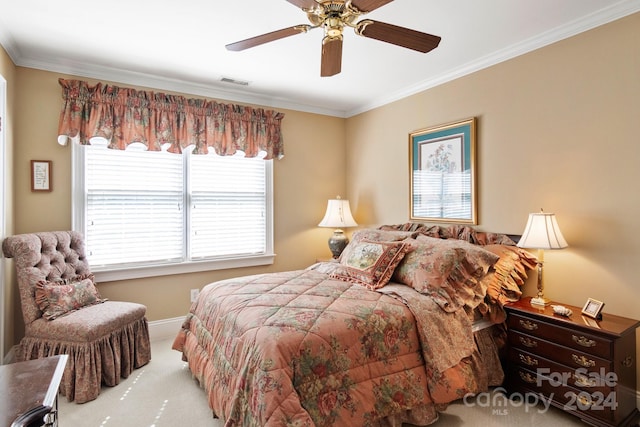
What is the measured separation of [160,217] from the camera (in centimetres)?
348

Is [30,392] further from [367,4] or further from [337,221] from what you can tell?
[337,221]

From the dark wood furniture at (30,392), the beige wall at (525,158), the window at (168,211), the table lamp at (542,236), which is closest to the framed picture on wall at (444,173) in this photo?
the beige wall at (525,158)

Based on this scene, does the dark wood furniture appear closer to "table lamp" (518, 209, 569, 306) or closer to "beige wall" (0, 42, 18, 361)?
"beige wall" (0, 42, 18, 361)

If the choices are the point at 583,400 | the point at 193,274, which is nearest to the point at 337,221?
the point at 193,274

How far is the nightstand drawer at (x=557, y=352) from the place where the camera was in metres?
1.97

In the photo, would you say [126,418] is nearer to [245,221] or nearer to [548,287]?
[245,221]

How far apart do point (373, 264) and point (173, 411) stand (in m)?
1.71

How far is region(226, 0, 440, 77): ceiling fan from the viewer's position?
1615 millimetres

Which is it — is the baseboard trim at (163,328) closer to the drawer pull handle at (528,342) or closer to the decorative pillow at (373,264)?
the decorative pillow at (373,264)

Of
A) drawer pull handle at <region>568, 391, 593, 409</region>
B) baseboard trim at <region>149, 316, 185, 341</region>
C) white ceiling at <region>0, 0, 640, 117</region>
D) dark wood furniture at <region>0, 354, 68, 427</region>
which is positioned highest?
white ceiling at <region>0, 0, 640, 117</region>

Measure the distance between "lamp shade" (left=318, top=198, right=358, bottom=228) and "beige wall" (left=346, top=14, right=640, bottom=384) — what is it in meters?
1.53

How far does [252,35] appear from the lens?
2.60 meters

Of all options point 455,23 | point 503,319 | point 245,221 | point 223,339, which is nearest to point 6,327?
point 223,339

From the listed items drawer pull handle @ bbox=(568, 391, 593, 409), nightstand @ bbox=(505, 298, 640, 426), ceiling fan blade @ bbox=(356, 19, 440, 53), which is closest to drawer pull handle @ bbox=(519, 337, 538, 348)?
nightstand @ bbox=(505, 298, 640, 426)
